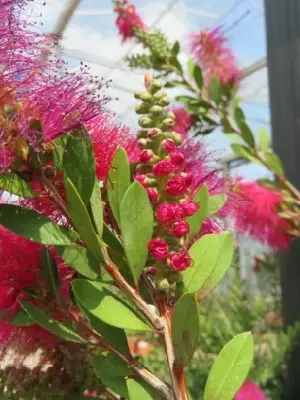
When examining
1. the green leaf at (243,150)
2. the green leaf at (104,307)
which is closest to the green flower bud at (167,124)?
the green leaf at (104,307)

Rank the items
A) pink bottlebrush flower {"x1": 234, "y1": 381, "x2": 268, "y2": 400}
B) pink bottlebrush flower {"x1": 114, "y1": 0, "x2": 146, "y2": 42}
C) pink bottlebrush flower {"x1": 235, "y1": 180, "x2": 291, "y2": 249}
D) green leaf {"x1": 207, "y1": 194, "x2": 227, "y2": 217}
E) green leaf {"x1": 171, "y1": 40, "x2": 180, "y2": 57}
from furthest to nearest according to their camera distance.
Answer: pink bottlebrush flower {"x1": 114, "y1": 0, "x2": 146, "y2": 42}
green leaf {"x1": 171, "y1": 40, "x2": 180, "y2": 57}
pink bottlebrush flower {"x1": 235, "y1": 180, "x2": 291, "y2": 249}
pink bottlebrush flower {"x1": 234, "y1": 381, "x2": 268, "y2": 400}
green leaf {"x1": 207, "y1": 194, "x2": 227, "y2": 217}

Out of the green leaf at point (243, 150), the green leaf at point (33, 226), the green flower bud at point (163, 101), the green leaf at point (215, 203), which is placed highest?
the green leaf at point (243, 150)

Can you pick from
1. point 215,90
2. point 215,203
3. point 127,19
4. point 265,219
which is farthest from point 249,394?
point 127,19

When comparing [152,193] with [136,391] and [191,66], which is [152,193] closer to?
[136,391]

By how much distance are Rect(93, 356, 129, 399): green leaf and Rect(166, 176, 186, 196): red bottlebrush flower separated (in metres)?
0.11

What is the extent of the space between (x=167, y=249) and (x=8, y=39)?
15 cm

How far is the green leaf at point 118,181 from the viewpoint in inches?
14.5

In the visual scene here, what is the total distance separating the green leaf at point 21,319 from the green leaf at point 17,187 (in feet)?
0.30

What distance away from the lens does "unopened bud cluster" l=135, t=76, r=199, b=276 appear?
0.35 meters

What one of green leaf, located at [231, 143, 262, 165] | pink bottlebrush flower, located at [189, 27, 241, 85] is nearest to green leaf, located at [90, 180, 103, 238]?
green leaf, located at [231, 143, 262, 165]

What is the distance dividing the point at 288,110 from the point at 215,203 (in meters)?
0.90

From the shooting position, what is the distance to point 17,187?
363 millimetres

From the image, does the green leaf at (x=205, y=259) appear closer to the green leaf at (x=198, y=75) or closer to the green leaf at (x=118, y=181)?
the green leaf at (x=118, y=181)

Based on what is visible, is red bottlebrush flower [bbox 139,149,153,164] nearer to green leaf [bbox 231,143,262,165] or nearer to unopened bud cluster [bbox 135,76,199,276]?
unopened bud cluster [bbox 135,76,199,276]
